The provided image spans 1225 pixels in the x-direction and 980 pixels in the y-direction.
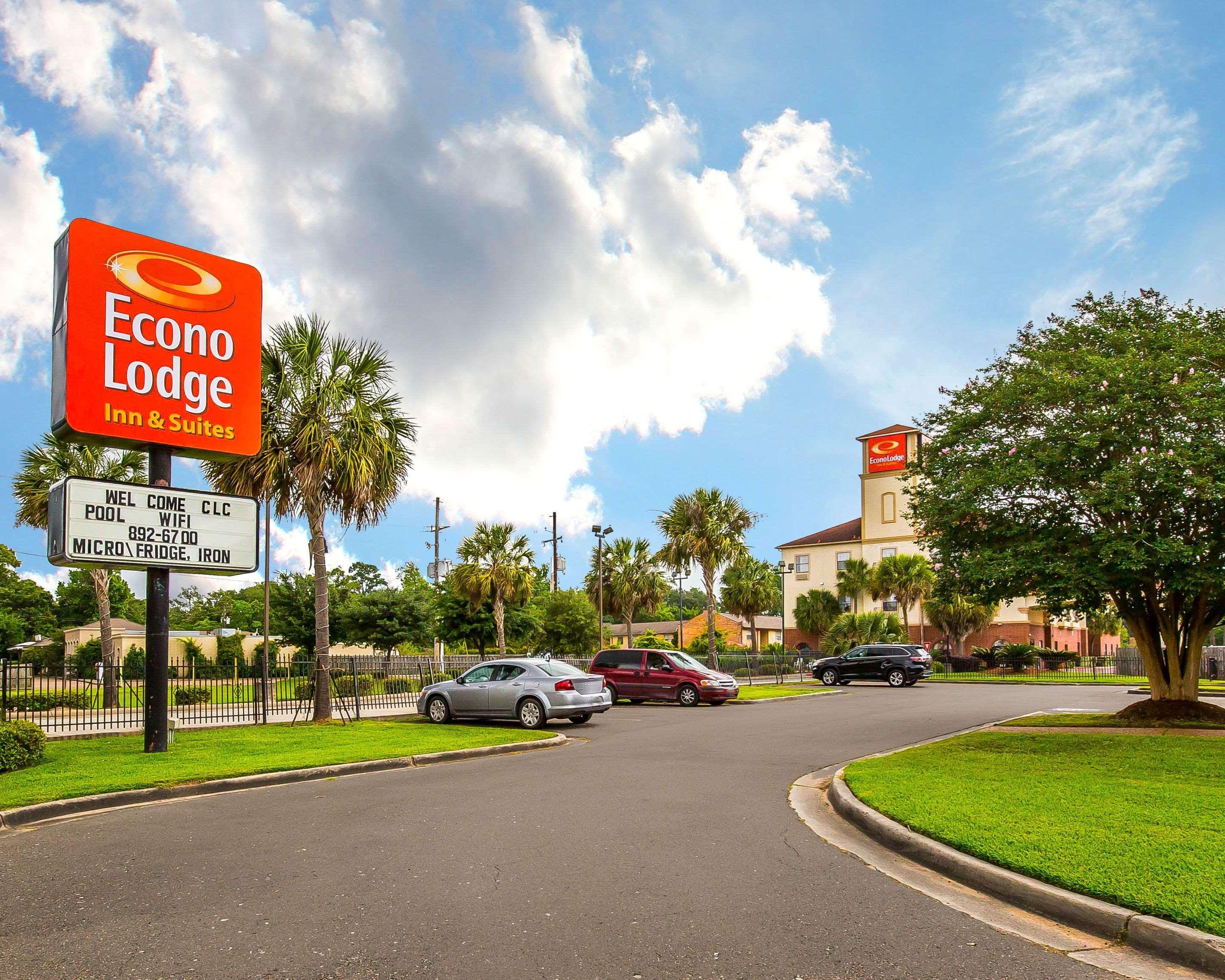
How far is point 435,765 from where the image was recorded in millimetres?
13734

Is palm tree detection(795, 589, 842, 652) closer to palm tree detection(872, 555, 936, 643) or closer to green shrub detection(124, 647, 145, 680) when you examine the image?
palm tree detection(872, 555, 936, 643)

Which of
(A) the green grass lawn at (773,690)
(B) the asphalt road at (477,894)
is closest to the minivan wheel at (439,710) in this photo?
(B) the asphalt road at (477,894)

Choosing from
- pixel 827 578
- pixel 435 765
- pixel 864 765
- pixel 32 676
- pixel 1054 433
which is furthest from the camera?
pixel 827 578

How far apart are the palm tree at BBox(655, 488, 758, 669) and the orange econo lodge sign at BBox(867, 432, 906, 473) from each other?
3829 centimetres

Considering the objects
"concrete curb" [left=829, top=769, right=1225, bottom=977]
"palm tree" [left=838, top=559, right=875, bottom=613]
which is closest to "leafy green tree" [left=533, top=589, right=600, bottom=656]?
"palm tree" [left=838, top=559, right=875, bottom=613]

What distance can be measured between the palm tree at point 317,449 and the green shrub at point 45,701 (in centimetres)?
594

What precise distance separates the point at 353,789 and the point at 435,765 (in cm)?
262

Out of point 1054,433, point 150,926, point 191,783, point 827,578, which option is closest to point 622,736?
point 191,783

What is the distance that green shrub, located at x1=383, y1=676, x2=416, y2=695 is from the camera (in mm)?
27000

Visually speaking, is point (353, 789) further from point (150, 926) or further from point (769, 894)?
point (769, 894)

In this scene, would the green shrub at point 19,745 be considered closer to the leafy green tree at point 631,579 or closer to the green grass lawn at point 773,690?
the green grass lawn at point 773,690

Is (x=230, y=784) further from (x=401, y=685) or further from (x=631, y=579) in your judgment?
(x=631, y=579)

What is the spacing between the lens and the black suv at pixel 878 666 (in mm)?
39812

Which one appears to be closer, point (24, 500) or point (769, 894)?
point (769, 894)
